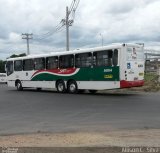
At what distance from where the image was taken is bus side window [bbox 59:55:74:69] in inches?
1118

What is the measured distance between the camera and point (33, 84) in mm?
32906

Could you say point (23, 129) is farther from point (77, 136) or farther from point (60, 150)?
point (60, 150)

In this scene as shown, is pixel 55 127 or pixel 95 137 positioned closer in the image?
pixel 95 137

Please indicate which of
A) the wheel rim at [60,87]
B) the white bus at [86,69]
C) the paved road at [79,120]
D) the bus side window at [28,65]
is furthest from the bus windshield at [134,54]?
the bus side window at [28,65]

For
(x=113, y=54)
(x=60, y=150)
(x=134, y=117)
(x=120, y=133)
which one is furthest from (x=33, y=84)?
(x=60, y=150)

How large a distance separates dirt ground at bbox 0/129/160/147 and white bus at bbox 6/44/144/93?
13.8m

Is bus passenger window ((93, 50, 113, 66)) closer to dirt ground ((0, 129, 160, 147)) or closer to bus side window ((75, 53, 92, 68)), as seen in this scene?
bus side window ((75, 53, 92, 68))

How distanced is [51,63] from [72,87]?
10.4ft

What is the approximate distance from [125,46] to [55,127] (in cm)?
1305

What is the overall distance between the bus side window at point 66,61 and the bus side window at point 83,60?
0.57 m

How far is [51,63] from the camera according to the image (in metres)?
30.6

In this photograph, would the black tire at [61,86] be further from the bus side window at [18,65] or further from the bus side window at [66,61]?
the bus side window at [18,65]

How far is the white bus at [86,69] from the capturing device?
960 inches

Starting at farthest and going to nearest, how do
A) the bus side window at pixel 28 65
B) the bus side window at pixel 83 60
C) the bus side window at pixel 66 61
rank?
the bus side window at pixel 28 65 < the bus side window at pixel 66 61 < the bus side window at pixel 83 60
